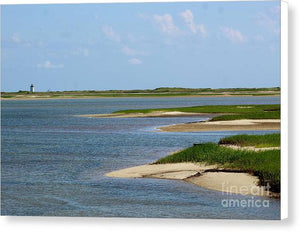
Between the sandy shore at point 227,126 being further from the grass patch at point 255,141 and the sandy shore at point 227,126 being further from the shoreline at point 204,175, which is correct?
the shoreline at point 204,175

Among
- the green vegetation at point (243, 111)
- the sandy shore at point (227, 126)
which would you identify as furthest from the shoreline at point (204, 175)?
the green vegetation at point (243, 111)

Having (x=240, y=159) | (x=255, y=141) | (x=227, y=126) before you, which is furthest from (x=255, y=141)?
(x=227, y=126)

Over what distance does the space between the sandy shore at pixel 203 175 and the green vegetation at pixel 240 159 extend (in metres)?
0.29

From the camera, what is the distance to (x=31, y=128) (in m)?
44.3

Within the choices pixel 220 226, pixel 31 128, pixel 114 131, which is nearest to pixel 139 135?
pixel 114 131

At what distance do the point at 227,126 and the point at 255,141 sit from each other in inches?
472

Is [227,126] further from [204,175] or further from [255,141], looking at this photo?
[204,175]

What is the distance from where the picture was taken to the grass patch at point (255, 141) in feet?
81.9

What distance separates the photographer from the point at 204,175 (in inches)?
845

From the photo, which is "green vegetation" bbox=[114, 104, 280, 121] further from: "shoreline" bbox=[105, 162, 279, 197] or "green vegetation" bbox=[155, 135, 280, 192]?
"shoreline" bbox=[105, 162, 279, 197]

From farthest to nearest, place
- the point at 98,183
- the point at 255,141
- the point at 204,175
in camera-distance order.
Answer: the point at 255,141 < the point at 98,183 < the point at 204,175

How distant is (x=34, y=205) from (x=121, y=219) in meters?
2.91

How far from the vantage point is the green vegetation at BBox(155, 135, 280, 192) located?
19.5 meters

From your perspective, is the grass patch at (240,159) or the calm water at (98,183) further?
the grass patch at (240,159)
